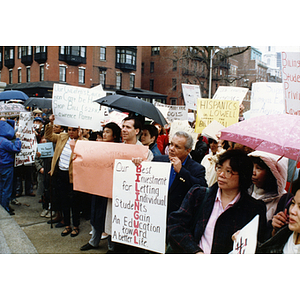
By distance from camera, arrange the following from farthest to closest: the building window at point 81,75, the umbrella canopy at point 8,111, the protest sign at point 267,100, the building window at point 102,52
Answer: the building window at point 102,52
the building window at point 81,75
the umbrella canopy at point 8,111
the protest sign at point 267,100

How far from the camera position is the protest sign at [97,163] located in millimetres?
3500

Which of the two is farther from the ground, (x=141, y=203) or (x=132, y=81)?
(x=132, y=81)

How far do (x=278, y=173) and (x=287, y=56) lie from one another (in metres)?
1.35

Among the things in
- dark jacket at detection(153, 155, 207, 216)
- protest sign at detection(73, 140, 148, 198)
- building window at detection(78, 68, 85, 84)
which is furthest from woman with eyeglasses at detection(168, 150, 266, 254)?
building window at detection(78, 68, 85, 84)

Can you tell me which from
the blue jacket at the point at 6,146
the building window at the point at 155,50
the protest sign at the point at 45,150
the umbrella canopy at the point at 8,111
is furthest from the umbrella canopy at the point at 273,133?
the building window at the point at 155,50

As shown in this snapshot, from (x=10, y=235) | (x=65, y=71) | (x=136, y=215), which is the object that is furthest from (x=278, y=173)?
(x=65, y=71)

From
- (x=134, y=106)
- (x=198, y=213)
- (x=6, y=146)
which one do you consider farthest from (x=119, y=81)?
(x=198, y=213)

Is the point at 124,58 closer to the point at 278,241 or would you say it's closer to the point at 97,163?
the point at 97,163

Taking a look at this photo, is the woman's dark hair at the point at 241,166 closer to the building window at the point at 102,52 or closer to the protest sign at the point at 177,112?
the protest sign at the point at 177,112

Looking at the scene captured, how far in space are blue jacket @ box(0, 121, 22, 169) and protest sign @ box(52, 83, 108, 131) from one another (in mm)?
1541

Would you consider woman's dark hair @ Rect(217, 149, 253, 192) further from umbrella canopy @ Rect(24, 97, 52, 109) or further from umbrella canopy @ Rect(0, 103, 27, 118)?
umbrella canopy @ Rect(24, 97, 52, 109)

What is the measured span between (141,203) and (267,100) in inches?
142

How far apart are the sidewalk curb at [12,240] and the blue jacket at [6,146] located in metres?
1.27

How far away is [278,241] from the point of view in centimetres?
244
